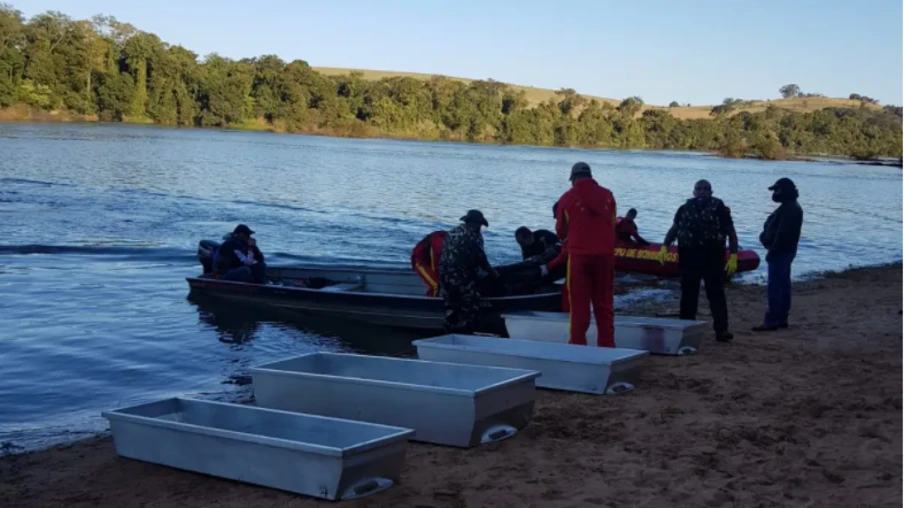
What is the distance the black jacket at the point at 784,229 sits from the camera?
10.8m

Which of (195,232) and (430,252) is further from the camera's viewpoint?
(195,232)

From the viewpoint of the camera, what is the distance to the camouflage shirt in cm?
1089

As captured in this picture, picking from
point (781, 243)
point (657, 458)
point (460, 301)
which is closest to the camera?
point (657, 458)

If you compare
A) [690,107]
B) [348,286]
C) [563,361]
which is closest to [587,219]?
[563,361]

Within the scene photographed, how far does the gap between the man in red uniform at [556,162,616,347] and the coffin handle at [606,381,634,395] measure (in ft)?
3.04

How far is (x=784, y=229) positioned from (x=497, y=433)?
5363 mm

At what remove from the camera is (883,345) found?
10453mm

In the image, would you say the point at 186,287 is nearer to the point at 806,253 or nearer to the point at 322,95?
the point at 806,253

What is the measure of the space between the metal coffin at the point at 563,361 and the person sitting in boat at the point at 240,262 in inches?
273

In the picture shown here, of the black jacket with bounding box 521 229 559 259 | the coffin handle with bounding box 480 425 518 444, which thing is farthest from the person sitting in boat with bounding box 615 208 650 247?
the coffin handle with bounding box 480 425 518 444

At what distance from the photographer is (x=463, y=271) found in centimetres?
1137

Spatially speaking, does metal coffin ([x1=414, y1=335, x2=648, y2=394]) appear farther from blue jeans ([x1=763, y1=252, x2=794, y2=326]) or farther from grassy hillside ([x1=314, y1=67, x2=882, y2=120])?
grassy hillside ([x1=314, y1=67, x2=882, y2=120])

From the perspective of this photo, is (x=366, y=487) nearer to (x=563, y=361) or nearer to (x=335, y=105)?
(x=563, y=361)

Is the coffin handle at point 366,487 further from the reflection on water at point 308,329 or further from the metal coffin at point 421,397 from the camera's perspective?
the reflection on water at point 308,329
